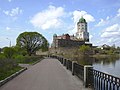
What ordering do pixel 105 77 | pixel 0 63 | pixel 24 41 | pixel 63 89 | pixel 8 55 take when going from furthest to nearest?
pixel 24 41, pixel 8 55, pixel 0 63, pixel 63 89, pixel 105 77

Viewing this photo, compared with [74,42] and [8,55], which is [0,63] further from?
[74,42]

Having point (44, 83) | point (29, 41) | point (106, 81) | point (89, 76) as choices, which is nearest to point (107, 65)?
point (44, 83)

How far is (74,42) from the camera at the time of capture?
188375 mm

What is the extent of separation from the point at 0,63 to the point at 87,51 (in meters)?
109

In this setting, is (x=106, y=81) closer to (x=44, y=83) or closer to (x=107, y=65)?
(x=44, y=83)

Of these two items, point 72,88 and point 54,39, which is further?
point 54,39

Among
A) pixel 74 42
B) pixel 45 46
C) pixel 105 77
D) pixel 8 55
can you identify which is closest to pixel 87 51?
pixel 45 46

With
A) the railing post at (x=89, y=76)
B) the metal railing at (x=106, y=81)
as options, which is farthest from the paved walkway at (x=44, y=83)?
the metal railing at (x=106, y=81)

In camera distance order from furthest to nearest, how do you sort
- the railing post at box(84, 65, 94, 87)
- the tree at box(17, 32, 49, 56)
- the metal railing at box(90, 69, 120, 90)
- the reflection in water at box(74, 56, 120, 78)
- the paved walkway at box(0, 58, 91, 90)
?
the tree at box(17, 32, 49, 56) → the reflection in water at box(74, 56, 120, 78) → the paved walkway at box(0, 58, 91, 90) → the railing post at box(84, 65, 94, 87) → the metal railing at box(90, 69, 120, 90)

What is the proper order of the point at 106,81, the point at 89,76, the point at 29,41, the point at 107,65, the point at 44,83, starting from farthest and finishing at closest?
the point at 29,41
the point at 107,65
the point at 44,83
the point at 89,76
the point at 106,81

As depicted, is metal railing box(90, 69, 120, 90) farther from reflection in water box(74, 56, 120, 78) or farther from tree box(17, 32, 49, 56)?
tree box(17, 32, 49, 56)

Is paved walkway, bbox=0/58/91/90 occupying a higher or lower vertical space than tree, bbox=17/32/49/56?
lower

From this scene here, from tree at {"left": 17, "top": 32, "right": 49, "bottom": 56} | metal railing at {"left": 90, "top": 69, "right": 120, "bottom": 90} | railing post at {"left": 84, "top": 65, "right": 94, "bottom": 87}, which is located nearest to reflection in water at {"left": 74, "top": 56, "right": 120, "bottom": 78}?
railing post at {"left": 84, "top": 65, "right": 94, "bottom": 87}

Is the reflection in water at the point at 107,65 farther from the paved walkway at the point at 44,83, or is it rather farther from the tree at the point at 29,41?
the tree at the point at 29,41
